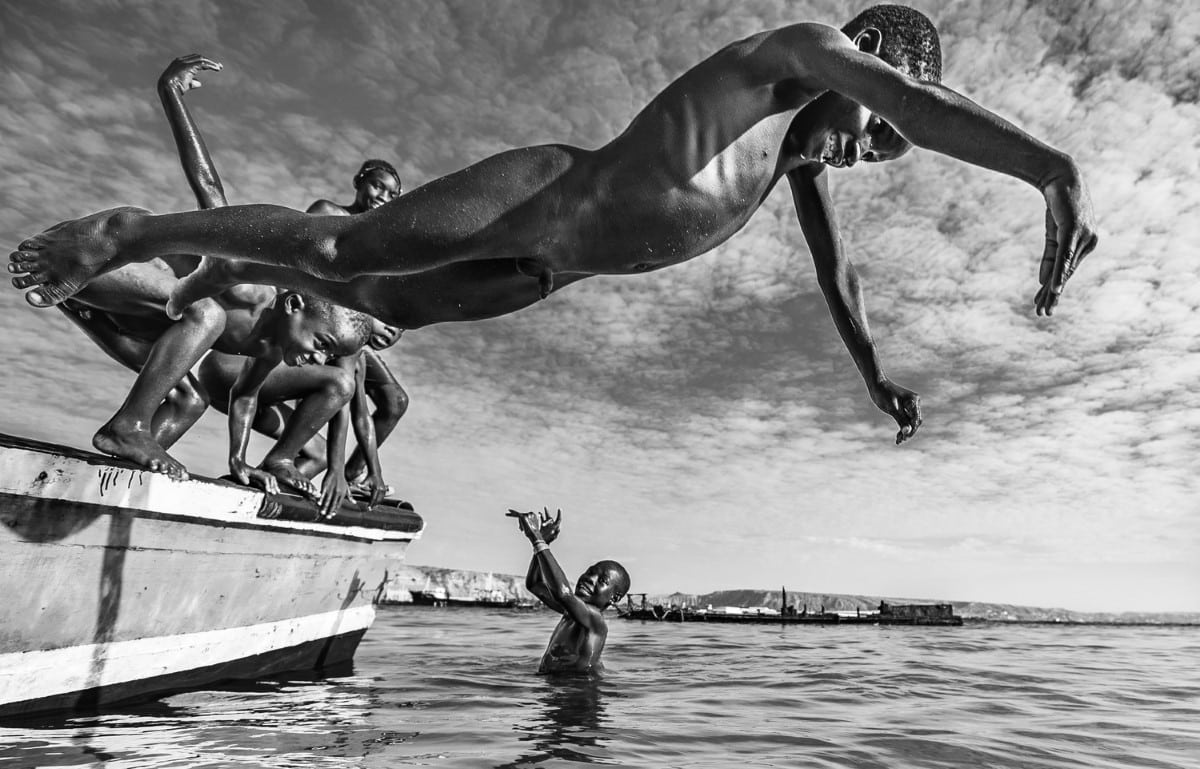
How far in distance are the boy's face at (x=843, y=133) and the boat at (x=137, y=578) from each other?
3378mm

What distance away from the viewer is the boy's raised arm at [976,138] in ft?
6.21

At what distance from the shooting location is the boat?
3371 mm

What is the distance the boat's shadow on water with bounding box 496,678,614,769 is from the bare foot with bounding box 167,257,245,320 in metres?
2.08

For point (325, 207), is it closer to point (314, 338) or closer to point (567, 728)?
point (314, 338)

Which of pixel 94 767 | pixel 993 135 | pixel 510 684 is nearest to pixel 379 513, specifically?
pixel 510 684

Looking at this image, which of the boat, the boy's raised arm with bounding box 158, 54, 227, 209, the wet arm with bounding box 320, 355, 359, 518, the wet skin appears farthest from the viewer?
the wet arm with bounding box 320, 355, 359, 518

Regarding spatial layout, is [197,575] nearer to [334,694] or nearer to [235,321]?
[334,694]

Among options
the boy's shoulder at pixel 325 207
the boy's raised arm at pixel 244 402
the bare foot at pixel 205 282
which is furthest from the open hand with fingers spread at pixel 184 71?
the bare foot at pixel 205 282

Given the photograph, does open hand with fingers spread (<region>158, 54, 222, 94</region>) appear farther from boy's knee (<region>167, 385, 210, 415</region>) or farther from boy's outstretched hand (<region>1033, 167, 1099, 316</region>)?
boy's outstretched hand (<region>1033, 167, 1099, 316</region>)

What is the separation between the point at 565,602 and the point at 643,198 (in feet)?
17.5

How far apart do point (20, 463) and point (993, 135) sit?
12.5 feet

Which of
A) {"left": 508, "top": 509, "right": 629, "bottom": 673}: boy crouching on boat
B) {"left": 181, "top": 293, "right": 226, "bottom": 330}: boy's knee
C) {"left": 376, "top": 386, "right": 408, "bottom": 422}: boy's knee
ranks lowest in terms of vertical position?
{"left": 508, "top": 509, "right": 629, "bottom": 673}: boy crouching on boat

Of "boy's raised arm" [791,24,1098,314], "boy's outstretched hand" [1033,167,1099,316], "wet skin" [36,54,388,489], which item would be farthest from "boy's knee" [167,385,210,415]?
"boy's outstretched hand" [1033,167,1099,316]

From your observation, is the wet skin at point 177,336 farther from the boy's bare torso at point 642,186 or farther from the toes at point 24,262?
the boy's bare torso at point 642,186
